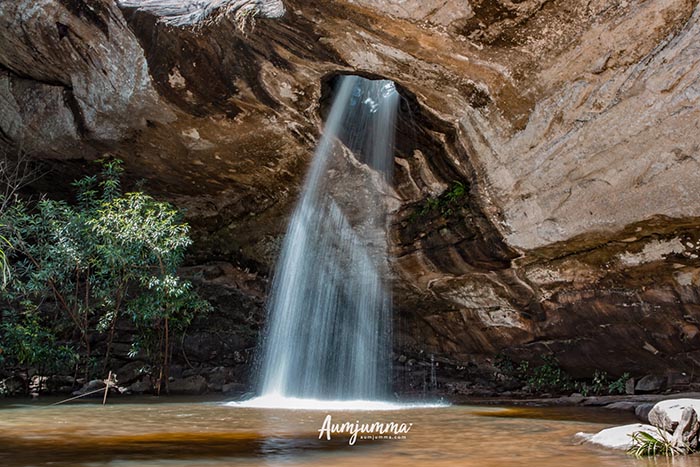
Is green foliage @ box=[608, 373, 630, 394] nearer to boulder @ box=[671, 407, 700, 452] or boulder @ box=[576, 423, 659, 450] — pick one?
boulder @ box=[576, 423, 659, 450]

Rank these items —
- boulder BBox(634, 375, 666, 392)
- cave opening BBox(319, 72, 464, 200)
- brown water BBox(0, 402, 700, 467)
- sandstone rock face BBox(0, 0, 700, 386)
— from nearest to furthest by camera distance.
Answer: brown water BBox(0, 402, 700, 467)
sandstone rock face BBox(0, 0, 700, 386)
cave opening BBox(319, 72, 464, 200)
boulder BBox(634, 375, 666, 392)

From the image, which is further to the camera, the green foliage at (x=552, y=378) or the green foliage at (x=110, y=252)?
the green foliage at (x=110, y=252)

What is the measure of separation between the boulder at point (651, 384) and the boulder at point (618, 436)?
5843 millimetres

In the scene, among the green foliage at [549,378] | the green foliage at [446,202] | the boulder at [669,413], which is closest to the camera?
the boulder at [669,413]

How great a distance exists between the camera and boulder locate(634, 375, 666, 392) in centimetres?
1073

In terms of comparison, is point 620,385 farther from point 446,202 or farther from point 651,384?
point 446,202

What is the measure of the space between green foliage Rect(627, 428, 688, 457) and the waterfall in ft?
22.2

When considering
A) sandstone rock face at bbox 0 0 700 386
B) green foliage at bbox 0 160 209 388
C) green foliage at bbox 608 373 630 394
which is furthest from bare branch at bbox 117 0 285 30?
green foliage at bbox 608 373 630 394

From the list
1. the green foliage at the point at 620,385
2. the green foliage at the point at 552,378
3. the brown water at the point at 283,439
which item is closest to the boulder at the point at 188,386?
the brown water at the point at 283,439

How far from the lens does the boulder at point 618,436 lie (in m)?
5.11

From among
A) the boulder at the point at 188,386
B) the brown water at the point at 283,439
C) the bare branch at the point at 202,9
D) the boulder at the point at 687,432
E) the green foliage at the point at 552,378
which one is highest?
the bare branch at the point at 202,9

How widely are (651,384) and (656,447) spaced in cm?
659

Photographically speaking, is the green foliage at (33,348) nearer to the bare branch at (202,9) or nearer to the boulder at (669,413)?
the bare branch at (202,9)

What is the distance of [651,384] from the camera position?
1082cm
